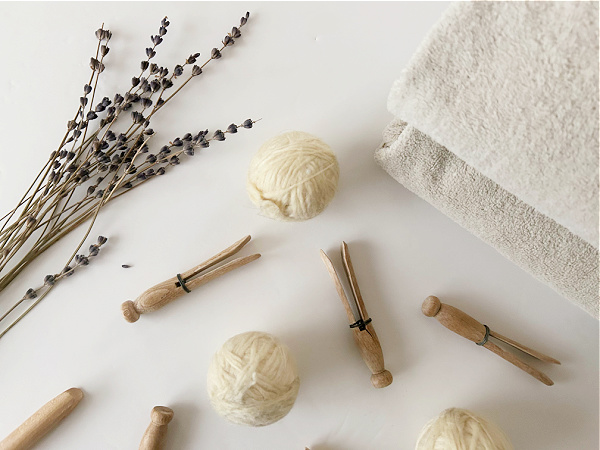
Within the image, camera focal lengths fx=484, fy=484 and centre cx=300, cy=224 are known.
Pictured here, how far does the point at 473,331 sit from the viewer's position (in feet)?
2.31

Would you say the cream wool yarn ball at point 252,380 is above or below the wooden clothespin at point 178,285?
below

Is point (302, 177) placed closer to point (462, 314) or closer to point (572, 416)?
point (462, 314)

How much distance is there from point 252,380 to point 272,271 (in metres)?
0.17

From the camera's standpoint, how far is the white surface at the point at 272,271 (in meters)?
0.71

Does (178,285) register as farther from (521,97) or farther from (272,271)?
(521,97)

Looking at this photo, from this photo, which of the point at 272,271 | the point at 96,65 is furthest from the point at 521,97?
the point at 96,65

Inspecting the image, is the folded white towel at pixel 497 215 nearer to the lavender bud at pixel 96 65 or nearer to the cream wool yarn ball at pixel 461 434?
the cream wool yarn ball at pixel 461 434

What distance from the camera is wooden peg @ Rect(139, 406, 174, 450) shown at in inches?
26.5

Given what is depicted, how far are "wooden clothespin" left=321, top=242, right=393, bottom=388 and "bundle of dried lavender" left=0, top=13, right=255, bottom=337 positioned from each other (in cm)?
25

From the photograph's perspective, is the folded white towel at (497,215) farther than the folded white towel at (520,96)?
Yes

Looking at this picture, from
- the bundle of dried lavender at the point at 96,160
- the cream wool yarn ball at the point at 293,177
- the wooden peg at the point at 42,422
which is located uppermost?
the bundle of dried lavender at the point at 96,160

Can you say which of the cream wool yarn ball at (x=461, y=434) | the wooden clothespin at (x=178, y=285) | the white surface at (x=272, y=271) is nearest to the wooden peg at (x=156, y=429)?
the white surface at (x=272, y=271)

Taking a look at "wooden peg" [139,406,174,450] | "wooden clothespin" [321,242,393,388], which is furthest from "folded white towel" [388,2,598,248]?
"wooden peg" [139,406,174,450]

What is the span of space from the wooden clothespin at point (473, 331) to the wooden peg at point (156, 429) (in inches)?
15.8
